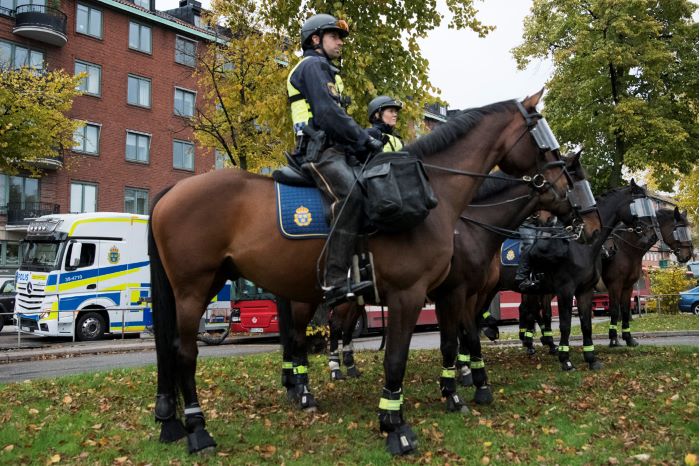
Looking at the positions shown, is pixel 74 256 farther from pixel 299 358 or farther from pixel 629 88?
pixel 629 88

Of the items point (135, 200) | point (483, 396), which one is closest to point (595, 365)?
point (483, 396)

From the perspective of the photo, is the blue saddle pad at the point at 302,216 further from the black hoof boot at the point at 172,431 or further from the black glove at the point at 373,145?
the black hoof boot at the point at 172,431

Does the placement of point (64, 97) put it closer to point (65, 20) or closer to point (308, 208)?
point (65, 20)

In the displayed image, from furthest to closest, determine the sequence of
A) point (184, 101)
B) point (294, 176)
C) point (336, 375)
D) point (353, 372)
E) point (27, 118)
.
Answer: point (184, 101) < point (27, 118) < point (353, 372) < point (336, 375) < point (294, 176)

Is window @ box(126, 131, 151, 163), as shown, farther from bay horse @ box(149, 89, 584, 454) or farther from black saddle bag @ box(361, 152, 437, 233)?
black saddle bag @ box(361, 152, 437, 233)

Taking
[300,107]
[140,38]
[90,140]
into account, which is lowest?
[300,107]

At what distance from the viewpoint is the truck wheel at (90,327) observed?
66.9 ft

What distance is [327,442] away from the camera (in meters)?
5.82

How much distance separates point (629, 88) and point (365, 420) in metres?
27.8

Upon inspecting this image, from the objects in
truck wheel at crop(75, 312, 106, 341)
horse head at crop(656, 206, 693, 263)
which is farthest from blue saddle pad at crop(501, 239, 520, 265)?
truck wheel at crop(75, 312, 106, 341)

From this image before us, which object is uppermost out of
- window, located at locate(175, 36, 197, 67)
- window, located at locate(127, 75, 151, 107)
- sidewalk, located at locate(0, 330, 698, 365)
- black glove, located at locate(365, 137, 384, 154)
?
window, located at locate(175, 36, 197, 67)

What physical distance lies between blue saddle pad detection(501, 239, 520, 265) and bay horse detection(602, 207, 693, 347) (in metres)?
2.71

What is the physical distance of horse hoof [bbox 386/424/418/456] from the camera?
538cm

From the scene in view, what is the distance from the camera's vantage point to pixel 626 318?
1395 centimetres
